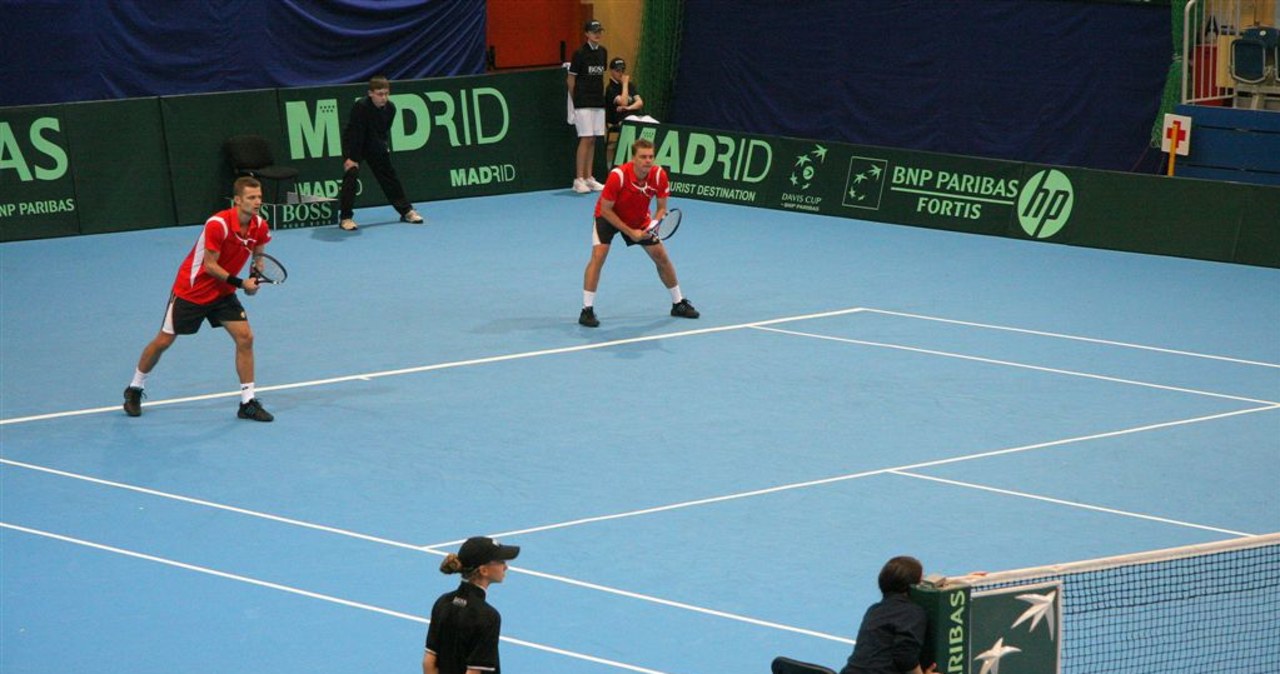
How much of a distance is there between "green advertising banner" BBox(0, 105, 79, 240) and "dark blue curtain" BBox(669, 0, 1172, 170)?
1043 centimetres

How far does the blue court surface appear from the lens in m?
11.6

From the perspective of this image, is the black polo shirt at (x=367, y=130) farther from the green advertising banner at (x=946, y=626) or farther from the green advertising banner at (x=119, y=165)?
the green advertising banner at (x=946, y=626)

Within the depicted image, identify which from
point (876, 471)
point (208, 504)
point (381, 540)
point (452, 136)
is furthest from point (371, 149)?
point (381, 540)

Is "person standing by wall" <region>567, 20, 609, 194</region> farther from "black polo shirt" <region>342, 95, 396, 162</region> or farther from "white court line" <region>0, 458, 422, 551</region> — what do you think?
"white court line" <region>0, 458, 422, 551</region>

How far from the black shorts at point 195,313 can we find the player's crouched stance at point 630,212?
4.20 m

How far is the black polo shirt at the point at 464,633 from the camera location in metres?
8.20

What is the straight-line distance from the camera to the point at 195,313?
15.5 meters

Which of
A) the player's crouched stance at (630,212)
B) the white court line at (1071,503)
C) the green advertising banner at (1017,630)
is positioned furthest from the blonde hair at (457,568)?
the player's crouched stance at (630,212)

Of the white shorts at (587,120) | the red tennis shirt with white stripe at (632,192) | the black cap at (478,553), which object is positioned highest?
the black cap at (478,553)

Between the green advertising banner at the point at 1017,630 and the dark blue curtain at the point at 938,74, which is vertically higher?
the green advertising banner at the point at 1017,630

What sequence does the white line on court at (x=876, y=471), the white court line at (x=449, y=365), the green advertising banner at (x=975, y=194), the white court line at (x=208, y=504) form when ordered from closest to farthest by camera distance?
the white court line at (x=208, y=504)
the white line on court at (x=876, y=471)
the white court line at (x=449, y=365)
the green advertising banner at (x=975, y=194)

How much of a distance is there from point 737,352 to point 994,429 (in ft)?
10.5

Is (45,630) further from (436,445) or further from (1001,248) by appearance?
(1001,248)

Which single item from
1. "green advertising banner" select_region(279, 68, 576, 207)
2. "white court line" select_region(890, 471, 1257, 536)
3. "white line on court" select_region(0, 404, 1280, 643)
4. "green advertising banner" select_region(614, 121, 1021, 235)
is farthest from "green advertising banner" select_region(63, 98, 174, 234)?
"white court line" select_region(890, 471, 1257, 536)
